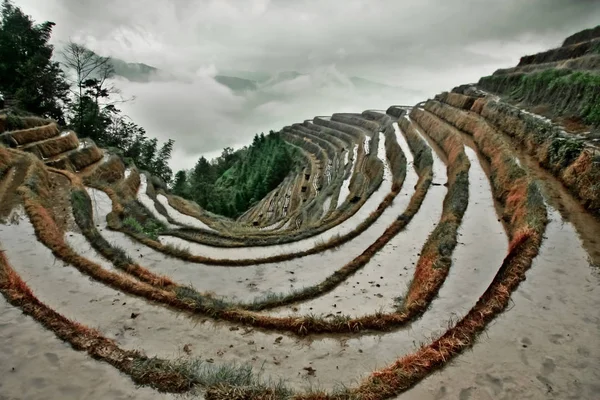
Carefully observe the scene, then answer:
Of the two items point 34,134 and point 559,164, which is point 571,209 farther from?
point 34,134

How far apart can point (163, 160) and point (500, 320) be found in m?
83.2

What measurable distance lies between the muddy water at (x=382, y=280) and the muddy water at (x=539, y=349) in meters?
4.09

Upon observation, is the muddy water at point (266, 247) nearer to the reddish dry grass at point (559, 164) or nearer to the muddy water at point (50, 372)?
the muddy water at point (50, 372)

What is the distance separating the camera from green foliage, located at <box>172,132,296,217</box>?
66.6 m

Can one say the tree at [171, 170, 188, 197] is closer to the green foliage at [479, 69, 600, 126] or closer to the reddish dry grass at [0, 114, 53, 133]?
the reddish dry grass at [0, 114, 53, 133]

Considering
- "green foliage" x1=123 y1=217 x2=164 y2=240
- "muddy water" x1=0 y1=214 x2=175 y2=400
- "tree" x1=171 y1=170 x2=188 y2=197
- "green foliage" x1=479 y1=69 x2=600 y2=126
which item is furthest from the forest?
"green foliage" x1=479 y1=69 x2=600 y2=126

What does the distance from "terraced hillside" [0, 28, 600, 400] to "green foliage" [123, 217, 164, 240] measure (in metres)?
0.25

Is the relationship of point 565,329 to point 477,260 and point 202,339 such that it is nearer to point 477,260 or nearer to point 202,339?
point 477,260

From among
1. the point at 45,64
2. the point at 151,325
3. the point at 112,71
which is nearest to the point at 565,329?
the point at 151,325

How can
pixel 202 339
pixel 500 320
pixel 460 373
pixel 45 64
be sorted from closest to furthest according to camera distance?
1. pixel 460 373
2. pixel 500 320
3. pixel 202 339
4. pixel 45 64

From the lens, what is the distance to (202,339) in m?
11.6

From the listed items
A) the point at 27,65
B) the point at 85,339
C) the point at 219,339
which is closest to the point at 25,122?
the point at 27,65

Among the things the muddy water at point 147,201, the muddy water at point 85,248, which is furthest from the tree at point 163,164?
the muddy water at point 85,248

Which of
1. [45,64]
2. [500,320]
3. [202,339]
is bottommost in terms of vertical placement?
[202,339]
